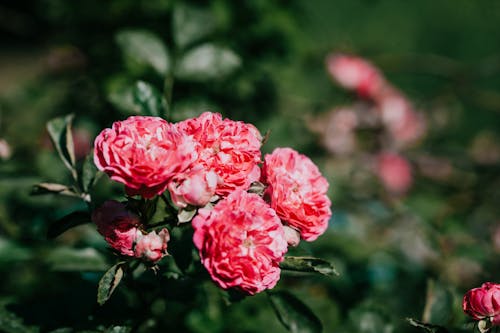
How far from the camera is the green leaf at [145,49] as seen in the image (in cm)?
120

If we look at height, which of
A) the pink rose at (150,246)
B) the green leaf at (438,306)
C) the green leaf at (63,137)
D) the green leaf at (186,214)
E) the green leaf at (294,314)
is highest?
the green leaf at (63,137)

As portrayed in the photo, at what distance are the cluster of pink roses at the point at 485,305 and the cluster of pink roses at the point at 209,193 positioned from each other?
273 mm

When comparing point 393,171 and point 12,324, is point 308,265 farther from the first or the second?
point 393,171

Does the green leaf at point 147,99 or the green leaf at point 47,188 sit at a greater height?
the green leaf at point 147,99

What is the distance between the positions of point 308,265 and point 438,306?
43 centimetres

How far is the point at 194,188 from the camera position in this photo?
0.70 m

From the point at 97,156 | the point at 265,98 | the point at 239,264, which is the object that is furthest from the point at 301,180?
the point at 265,98

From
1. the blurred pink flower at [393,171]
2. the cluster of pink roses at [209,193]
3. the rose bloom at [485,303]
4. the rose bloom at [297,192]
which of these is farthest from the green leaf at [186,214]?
the blurred pink flower at [393,171]

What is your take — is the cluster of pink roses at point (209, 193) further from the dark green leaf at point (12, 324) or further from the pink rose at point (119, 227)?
the dark green leaf at point (12, 324)

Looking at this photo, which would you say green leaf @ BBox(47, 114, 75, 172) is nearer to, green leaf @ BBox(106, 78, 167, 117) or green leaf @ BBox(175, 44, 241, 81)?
green leaf @ BBox(106, 78, 167, 117)

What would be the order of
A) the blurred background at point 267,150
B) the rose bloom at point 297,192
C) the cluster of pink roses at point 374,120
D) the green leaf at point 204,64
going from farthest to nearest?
1. the cluster of pink roses at point 374,120
2. the green leaf at point 204,64
3. the blurred background at point 267,150
4. the rose bloom at point 297,192

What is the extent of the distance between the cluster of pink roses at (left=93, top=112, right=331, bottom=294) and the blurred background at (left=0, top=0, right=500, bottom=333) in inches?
5.9

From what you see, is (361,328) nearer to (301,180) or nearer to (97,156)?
(301,180)

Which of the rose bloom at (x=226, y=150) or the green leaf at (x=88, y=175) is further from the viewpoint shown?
the green leaf at (x=88, y=175)
